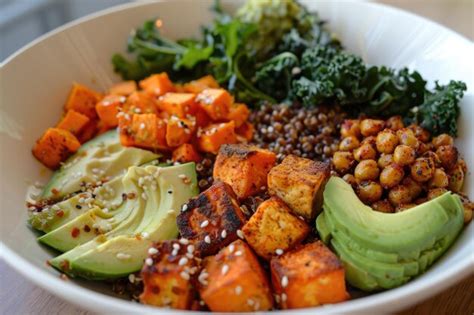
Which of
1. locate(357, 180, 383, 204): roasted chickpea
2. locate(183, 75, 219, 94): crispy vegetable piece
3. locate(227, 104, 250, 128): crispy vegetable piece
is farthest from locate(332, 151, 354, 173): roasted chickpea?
locate(183, 75, 219, 94): crispy vegetable piece

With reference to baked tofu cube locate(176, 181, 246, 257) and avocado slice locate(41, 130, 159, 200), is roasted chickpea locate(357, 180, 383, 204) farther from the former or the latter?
avocado slice locate(41, 130, 159, 200)

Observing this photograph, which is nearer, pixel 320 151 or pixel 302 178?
pixel 302 178

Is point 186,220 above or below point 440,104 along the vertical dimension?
above

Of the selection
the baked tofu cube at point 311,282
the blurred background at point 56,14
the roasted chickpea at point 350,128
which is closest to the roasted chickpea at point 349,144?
the roasted chickpea at point 350,128

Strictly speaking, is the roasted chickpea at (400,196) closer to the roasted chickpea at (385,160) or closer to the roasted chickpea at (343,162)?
the roasted chickpea at (385,160)

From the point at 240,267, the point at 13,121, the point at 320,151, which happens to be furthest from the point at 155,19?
the point at 240,267

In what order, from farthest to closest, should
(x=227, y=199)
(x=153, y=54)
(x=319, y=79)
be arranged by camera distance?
(x=153, y=54) → (x=319, y=79) → (x=227, y=199)

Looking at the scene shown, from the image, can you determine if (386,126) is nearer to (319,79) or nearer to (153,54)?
(319,79)

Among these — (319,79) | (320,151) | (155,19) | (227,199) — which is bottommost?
(320,151)
